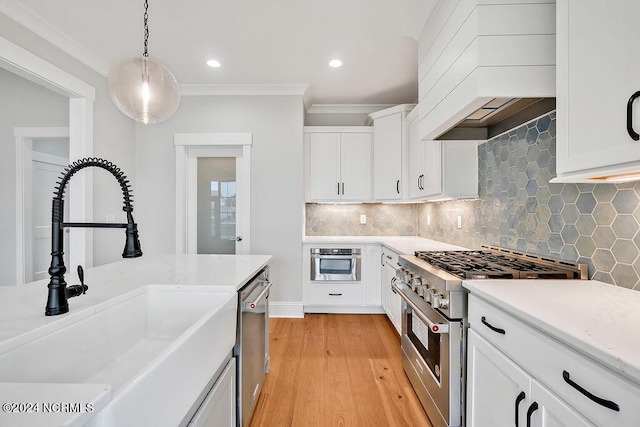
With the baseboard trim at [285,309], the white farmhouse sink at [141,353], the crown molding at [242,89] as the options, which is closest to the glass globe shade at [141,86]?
the white farmhouse sink at [141,353]

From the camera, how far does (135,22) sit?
243cm

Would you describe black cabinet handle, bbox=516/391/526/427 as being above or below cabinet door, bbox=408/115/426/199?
below

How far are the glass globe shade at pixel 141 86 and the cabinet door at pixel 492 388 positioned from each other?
208cm

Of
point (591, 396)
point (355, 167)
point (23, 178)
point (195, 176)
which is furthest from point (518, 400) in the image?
point (23, 178)

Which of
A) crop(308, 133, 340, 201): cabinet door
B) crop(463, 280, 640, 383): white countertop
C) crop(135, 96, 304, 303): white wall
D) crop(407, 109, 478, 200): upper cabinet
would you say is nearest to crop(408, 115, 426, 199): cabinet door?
crop(407, 109, 478, 200): upper cabinet

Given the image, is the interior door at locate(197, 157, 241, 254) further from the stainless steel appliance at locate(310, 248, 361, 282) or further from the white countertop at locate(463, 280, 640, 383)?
the white countertop at locate(463, 280, 640, 383)

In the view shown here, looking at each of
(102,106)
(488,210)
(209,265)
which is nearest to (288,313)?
(209,265)

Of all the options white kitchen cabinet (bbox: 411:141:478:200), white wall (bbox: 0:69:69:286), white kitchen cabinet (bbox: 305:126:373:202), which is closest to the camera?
white kitchen cabinet (bbox: 411:141:478:200)

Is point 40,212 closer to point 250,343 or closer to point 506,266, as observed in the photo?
point 250,343

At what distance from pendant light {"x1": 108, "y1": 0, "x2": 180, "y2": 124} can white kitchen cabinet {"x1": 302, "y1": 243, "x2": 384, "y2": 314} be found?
229 centimetres

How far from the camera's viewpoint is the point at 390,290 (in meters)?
3.23

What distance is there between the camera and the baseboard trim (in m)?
3.59

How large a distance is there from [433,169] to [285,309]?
7.58 ft

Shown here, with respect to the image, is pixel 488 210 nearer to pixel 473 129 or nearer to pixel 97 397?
pixel 473 129
